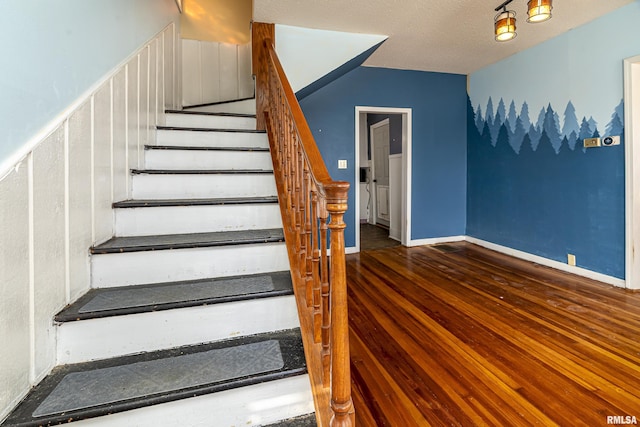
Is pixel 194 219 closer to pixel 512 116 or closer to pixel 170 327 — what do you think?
pixel 170 327

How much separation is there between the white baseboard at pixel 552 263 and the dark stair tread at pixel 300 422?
3.16 m

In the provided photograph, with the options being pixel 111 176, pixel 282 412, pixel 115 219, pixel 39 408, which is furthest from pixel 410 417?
pixel 111 176

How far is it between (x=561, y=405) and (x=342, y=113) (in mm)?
3483

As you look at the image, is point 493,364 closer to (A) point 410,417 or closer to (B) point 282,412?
(A) point 410,417

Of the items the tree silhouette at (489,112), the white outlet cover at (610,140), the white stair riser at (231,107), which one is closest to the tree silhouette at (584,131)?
the white outlet cover at (610,140)

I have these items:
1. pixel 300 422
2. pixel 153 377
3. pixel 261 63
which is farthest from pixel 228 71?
pixel 300 422

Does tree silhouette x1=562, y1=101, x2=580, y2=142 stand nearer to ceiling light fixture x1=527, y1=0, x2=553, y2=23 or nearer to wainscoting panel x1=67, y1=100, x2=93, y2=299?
ceiling light fixture x1=527, y1=0, x2=553, y2=23

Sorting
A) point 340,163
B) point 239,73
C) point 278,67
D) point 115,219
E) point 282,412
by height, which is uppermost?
point 239,73

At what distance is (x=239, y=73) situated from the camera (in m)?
3.83

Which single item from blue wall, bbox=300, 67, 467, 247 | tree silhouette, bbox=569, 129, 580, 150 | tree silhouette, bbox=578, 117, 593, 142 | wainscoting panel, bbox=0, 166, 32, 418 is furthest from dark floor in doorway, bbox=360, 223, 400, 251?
wainscoting panel, bbox=0, 166, 32, 418

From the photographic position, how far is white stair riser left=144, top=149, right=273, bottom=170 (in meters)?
2.13

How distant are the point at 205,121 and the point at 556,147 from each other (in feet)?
11.8

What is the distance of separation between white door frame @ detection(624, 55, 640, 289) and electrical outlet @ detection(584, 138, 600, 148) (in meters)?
0.22

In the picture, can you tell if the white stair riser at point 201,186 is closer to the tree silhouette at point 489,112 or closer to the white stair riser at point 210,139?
the white stair riser at point 210,139
